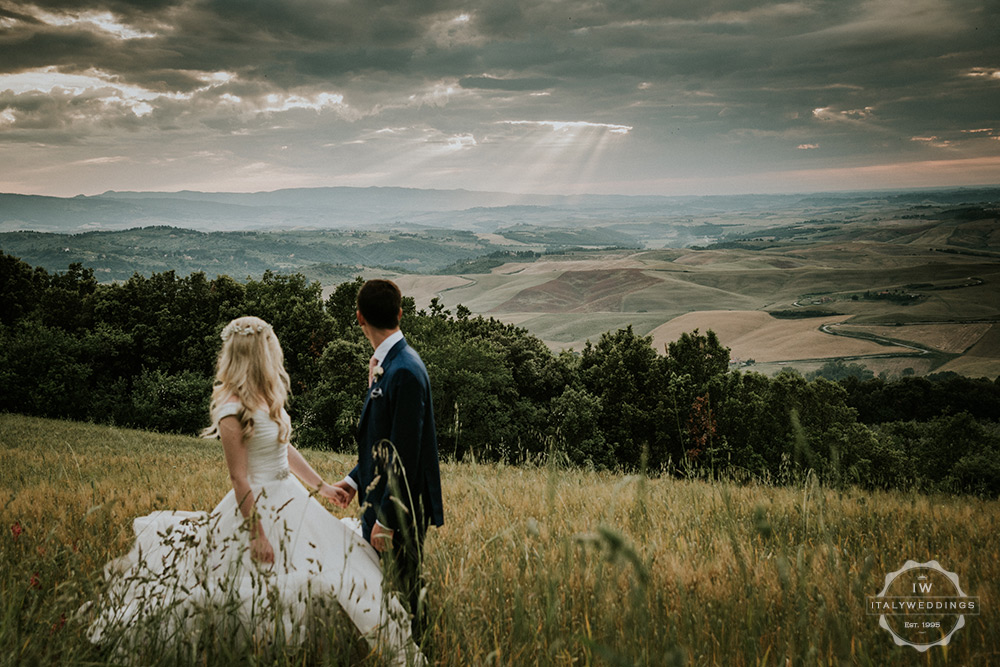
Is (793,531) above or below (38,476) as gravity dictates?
above

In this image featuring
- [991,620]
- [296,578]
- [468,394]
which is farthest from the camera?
[468,394]

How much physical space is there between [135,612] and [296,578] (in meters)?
0.80

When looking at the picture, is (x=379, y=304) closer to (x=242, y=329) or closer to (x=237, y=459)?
(x=242, y=329)

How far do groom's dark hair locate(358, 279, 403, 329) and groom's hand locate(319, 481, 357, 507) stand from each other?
122 cm

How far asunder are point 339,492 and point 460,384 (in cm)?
3780

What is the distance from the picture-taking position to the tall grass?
2.61 metres

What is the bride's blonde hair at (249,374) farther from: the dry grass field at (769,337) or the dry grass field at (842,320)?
the dry grass field at (842,320)

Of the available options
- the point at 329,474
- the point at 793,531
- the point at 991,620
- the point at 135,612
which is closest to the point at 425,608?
the point at 135,612

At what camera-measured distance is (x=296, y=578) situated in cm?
336

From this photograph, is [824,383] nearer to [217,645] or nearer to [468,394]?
[468,394]

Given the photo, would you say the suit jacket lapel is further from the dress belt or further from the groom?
the dress belt

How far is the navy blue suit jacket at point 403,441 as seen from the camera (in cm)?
347
